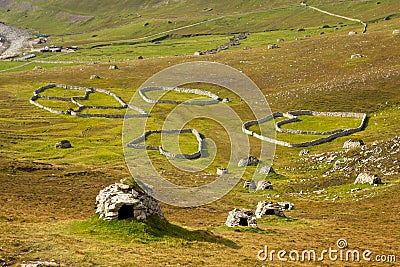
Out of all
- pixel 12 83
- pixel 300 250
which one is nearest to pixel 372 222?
pixel 300 250

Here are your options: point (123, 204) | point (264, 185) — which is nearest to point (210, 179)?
point (264, 185)

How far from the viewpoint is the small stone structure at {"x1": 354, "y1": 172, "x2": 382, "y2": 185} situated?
2313 inches

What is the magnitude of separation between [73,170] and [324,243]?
39.8 m

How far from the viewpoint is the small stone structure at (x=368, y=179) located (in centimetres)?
5875

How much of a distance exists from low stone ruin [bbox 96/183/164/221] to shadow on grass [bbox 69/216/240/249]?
486mm

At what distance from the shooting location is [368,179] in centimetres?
5969

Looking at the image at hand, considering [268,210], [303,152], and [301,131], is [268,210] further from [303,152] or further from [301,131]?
[301,131]

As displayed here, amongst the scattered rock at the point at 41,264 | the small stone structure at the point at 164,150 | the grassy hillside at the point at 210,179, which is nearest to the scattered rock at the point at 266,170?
the grassy hillside at the point at 210,179

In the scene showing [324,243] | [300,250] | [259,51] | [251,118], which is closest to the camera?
[300,250]

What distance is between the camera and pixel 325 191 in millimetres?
62250

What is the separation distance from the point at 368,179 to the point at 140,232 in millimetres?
35299

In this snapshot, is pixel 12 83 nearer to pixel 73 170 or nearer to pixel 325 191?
pixel 73 170

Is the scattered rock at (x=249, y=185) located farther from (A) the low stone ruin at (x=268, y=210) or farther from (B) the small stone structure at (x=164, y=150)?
(B) the small stone structure at (x=164, y=150)

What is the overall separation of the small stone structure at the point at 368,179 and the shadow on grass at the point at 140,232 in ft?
93.7
